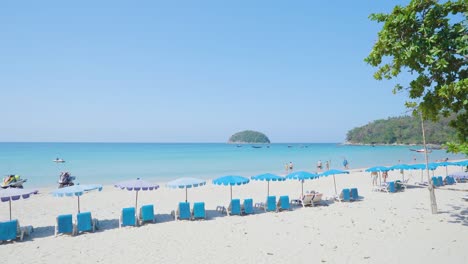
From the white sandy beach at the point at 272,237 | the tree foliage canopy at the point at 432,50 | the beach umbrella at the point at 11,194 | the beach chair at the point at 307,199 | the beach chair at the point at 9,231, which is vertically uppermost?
the tree foliage canopy at the point at 432,50

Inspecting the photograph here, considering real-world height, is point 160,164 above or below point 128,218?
above

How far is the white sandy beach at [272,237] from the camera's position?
757cm

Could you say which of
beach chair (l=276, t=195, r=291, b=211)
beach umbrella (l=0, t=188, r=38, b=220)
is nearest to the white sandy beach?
beach chair (l=276, t=195, r=291, b=211)

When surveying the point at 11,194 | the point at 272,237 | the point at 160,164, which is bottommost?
the point at 272,237

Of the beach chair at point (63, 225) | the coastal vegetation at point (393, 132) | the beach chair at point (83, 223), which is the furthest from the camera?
the coastal vegetation at point (393, 132)

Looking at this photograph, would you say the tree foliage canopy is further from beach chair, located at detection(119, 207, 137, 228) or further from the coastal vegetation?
the coastal vegetation

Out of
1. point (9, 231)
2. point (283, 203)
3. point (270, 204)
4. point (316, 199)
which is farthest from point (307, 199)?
point (9, 231)

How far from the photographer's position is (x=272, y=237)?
9.18 metres

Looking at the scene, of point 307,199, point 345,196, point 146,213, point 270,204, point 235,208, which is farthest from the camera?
point 345,196

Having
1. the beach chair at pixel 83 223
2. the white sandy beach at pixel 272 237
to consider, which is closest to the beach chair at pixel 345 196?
the white sandy beach at pixel 272 237

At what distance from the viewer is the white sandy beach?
7566 millimetres

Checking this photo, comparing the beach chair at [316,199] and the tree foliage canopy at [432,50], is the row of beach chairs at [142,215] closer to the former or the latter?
the beach chair at [316,199]

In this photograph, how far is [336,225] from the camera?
1035 cm

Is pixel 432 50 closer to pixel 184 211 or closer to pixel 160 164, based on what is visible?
pixel 184 211
